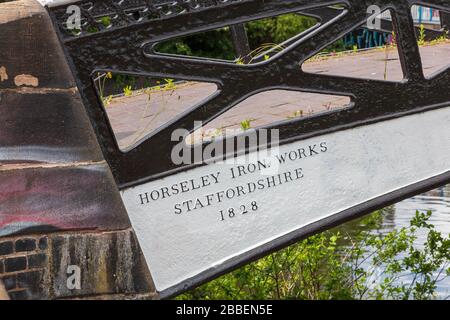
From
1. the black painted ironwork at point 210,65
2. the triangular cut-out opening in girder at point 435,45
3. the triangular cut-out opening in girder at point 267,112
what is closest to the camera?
the black painted ironwork at point 210,65

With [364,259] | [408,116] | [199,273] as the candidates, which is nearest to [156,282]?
[199,273]

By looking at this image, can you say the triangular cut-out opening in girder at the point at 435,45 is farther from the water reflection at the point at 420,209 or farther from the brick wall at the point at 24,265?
the brick wall at the point at 24,265

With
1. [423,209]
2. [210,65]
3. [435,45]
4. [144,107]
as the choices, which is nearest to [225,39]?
[435,45]

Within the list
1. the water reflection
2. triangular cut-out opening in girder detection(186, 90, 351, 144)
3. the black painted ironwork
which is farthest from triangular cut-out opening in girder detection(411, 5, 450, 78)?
the water reflection

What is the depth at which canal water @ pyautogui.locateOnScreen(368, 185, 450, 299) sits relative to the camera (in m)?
8.04

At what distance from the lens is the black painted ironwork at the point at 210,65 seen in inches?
140

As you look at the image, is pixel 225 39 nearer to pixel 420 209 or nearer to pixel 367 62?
pixel 420 209

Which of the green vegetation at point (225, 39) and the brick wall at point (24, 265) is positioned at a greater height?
the brick wall at point (24, 265)

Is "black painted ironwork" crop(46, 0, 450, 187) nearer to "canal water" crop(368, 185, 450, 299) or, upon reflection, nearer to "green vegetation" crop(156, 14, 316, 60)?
"canal water" crop(368, 185, 450, 299)

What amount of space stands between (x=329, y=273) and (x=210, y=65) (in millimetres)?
2926

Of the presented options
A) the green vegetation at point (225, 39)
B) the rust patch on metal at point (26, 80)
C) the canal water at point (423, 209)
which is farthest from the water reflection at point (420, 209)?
the green vegetation at point (225, 39)

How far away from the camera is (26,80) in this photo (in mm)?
3443

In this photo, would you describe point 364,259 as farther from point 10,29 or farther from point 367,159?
point 10,29

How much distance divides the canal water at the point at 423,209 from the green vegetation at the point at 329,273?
1.25 metres
